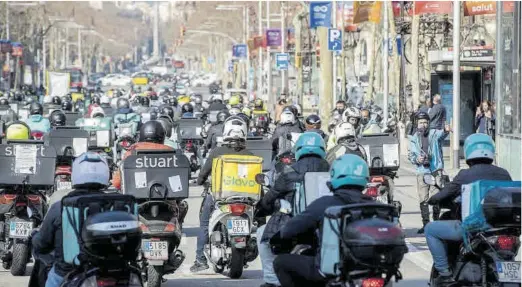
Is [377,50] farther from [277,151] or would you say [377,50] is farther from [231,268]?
[231,268]

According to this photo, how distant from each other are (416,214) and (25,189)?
351 inches

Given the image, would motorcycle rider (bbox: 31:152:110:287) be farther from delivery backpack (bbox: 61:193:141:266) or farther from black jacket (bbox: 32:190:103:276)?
delivery backpack (bbox: 61:193:141:266)

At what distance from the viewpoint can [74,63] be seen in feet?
617

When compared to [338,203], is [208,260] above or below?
below

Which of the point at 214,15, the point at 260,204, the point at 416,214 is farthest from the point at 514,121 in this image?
the point at 214,15

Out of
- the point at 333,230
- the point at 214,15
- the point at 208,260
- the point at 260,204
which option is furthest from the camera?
the point at 214,15

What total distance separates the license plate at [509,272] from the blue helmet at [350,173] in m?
1.32

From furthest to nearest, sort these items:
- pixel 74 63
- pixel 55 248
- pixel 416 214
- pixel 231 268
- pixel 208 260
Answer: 1. pixel 74 63
2. pixel 416 214
3. pixel 208 260
4. pixel 231 268
5. pixel 55 248

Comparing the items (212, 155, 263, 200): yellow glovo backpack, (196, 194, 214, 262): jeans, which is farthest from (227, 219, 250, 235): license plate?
(196, 194, 214, 262): jeans

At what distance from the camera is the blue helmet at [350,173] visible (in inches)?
357

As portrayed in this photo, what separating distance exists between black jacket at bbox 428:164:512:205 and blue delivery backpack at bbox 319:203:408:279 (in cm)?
202

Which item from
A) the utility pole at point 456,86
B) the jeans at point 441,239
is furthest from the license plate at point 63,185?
the utility pole at point 456,86

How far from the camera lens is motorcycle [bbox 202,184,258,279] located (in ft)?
46.3

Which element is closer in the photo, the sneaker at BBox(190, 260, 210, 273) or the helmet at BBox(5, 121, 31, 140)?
the sneaker at BBox(190, 260, 210, 273)
